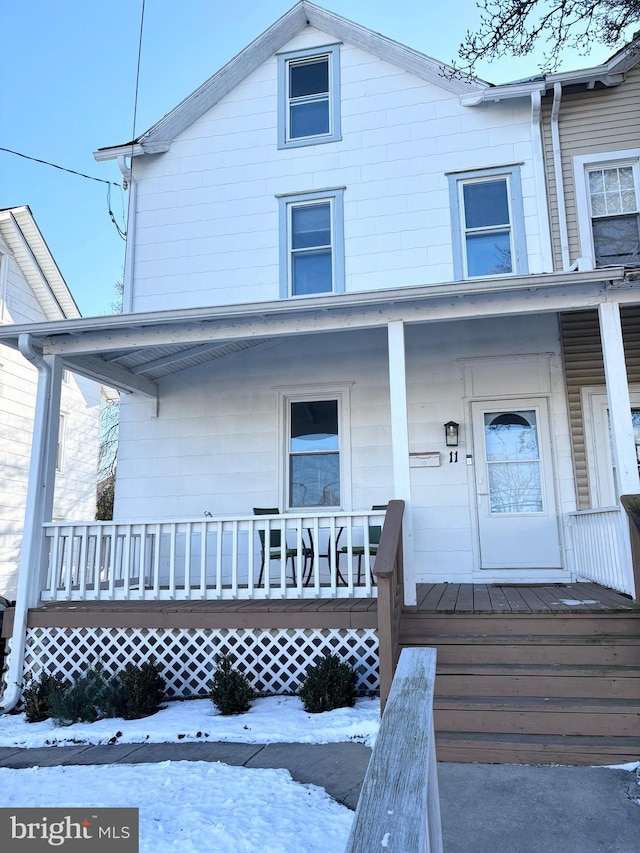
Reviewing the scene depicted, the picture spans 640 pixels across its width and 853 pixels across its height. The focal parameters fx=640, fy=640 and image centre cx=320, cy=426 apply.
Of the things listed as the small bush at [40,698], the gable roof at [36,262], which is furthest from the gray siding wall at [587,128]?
the gable roof at [36,262]

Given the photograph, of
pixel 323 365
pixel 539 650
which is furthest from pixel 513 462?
pixel 539 650

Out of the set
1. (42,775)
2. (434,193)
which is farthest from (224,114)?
(42,775)

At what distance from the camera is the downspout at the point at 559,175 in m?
7.21

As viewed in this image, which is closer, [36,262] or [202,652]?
[202,652]

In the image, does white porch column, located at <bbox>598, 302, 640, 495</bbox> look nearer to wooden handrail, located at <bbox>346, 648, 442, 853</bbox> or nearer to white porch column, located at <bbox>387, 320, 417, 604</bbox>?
white porch column, located at <bbox>387, 320, 417, 604</bbox>

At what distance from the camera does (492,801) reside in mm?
3318

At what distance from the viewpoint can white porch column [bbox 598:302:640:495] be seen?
4910 mm

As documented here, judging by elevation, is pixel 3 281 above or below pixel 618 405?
above

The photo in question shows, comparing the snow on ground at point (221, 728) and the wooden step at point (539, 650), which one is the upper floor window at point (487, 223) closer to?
the wooden step at point (539, 650)

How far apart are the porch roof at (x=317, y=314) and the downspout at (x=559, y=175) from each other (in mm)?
2136

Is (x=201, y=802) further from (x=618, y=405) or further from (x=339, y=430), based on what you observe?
(x=339, y=430)

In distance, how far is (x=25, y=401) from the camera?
12.1 metres

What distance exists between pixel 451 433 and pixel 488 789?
405cm

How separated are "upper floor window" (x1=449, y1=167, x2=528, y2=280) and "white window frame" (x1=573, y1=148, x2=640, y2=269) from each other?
0.64 metres
